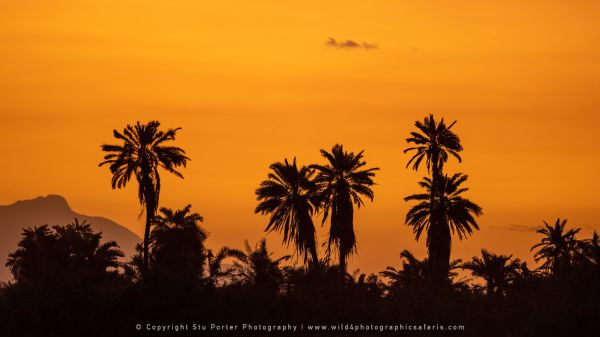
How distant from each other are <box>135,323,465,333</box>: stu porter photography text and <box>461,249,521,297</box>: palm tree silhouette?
23.1 meters

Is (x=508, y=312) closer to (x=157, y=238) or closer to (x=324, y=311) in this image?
(x=324, y=311)

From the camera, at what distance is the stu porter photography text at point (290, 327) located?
305 ft

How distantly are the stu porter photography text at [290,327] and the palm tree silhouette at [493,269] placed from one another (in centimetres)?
2313

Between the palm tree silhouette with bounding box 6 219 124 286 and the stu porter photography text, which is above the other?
the palm tree silhouette with bounding box 6 219 124 286

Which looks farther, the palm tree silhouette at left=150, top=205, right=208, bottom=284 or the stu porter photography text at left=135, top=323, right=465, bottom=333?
the palm tree silhouette at left=150, top=205, right=208, bottom=284

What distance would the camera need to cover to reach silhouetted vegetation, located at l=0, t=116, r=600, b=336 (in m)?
93.6

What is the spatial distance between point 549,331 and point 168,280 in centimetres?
2561

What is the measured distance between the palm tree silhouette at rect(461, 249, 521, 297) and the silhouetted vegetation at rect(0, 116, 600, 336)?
0.16 m

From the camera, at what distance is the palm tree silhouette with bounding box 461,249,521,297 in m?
126

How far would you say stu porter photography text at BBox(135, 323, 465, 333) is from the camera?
305 ft

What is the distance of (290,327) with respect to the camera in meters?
Result: 101

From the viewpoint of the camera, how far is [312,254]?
121 meters

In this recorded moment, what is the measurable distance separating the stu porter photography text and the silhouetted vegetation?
1.47 ft

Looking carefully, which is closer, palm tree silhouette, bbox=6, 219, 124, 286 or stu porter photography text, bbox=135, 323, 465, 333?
stu porter photography text, bbox=135, 323, 465, 333
